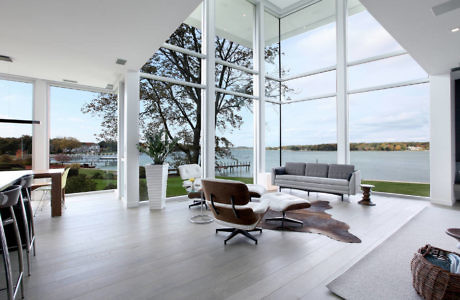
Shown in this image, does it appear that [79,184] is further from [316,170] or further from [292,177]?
[316,170]

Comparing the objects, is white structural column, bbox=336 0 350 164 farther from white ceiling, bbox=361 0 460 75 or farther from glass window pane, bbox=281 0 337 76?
white ceiling, bbox=361 0 460 75

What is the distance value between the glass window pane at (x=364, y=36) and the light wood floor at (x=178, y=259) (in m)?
4.60

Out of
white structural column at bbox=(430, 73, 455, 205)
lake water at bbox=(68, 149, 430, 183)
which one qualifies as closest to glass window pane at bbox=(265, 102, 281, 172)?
lake water at bbox=(68, 149, 430, 183)

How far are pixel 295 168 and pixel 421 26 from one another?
179 inches

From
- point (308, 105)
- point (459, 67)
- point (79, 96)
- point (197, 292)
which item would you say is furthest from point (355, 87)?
point (79, 96)

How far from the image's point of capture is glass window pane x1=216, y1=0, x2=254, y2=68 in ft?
22.8

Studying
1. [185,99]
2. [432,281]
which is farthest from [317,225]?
[185,99]

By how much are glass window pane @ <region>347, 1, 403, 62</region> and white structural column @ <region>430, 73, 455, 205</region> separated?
1.55 meters

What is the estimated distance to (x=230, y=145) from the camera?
714 cm

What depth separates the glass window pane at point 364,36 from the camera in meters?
6.36

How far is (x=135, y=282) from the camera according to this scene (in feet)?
7.21

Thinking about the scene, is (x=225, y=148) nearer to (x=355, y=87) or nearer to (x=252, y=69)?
(x=252, y=69)

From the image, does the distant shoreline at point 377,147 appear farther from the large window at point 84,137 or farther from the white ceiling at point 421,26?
the large window at point 84,137

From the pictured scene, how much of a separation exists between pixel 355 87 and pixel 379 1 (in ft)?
14.5
